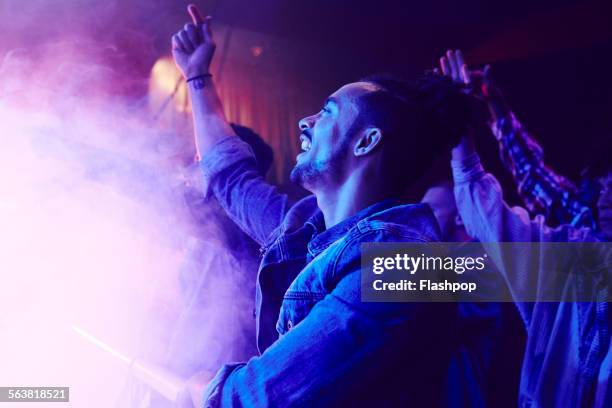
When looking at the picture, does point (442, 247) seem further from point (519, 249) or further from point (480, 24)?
point (480, 24)

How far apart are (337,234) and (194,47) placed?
861 millimetres

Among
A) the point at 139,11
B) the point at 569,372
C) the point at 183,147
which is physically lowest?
the point at 569,372

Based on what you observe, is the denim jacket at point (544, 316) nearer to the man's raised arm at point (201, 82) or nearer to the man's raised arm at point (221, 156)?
the man's raised arm at point (221, 156)

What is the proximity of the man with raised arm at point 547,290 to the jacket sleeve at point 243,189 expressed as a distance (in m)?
0.79

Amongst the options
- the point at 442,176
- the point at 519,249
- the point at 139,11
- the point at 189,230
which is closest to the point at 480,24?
the point at 442,176

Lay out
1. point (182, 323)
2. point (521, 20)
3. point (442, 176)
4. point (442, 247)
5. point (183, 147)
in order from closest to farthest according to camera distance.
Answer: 1. point (442, 247)
2. point (182, 323)
3. point (442, 176)
4. point (183, 147)
5. point (521, 20)

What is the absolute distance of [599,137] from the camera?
2.31 meters

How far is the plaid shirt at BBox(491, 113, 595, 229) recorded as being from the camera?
6.31ft

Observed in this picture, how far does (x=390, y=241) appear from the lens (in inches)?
33.2

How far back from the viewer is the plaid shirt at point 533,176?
192cm

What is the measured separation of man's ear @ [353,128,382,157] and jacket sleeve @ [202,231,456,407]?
0.39 meters

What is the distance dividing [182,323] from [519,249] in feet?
3.92

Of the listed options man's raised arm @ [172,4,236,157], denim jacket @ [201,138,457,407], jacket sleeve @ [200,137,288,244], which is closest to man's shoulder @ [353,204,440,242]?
denim jacket @ [201,138,457,407]

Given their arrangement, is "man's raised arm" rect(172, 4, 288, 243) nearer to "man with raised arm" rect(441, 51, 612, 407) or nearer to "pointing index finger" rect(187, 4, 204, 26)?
"pointing index finger" rect(187, 4, 204, 26)
